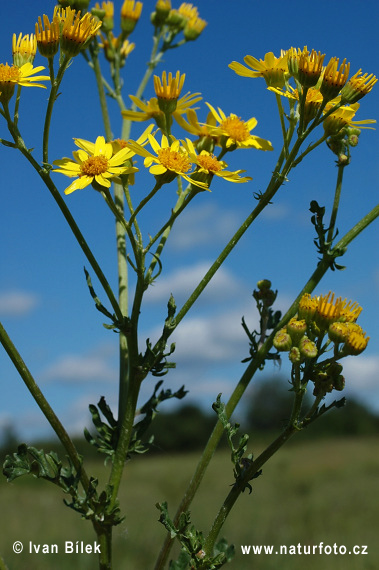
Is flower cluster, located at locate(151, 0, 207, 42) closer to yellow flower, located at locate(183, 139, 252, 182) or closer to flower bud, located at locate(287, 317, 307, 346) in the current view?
yellow flower, located at locate(183, 139, 252, 182)

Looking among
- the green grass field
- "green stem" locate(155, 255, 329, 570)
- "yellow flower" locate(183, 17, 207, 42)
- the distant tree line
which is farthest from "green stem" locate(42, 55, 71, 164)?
the distant tree line

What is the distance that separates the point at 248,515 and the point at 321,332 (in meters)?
9.05

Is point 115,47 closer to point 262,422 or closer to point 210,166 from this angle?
point 210,166

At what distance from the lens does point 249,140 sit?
88.5 inches

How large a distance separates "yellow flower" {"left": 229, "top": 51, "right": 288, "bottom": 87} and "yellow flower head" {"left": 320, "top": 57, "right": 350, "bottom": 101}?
0.66ft

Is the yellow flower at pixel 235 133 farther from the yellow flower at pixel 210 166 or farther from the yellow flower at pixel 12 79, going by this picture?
the yellow flower at pixel 12 79

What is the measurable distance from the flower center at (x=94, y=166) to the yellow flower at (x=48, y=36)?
0.35 m

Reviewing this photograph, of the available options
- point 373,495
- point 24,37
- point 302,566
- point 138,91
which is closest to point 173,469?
point 373,495

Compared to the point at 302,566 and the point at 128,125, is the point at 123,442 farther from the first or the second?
the point at 302,566

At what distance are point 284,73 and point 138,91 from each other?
127 centimetres

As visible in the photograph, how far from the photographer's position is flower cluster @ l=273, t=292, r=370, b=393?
6.38 feet

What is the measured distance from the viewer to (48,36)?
1980 millimetres

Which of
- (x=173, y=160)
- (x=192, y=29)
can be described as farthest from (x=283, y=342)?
(x=192, y=29)

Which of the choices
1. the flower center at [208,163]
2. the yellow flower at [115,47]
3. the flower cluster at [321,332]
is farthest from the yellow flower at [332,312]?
the yellow flower at [115,47]
